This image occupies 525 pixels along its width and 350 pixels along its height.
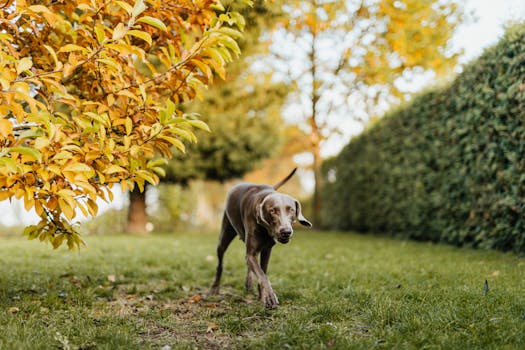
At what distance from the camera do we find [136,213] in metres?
14.5

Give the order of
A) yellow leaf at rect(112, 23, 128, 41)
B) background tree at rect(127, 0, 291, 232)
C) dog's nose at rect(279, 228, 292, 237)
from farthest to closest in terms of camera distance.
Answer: background tree at rect(127, 0, 291, 232) → dog's nose at rect(279, 228, 292, 237) → yellow leaf at rect(112, 23, 128, 41)

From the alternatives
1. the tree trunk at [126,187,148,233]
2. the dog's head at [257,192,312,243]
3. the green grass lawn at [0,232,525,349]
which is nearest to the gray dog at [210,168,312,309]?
the dog's head at [257,192,312,243]

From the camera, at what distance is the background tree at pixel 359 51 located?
12.8m

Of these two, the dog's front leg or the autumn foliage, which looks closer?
the autumn foliage

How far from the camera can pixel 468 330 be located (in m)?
2.74

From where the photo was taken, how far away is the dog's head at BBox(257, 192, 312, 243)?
3332 mm

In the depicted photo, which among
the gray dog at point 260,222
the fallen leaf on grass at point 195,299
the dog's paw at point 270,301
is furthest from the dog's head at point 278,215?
the fallen leaf on grass at point 195,299

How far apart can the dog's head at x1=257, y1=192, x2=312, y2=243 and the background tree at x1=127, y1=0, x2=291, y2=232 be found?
31.2 ft

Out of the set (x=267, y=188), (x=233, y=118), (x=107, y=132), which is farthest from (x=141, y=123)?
(x=233, y=118)

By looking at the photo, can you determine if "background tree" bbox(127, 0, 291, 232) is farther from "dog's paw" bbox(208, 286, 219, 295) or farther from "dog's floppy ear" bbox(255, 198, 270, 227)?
"dog's floppy ear" bbox(255, 198, 270, 227)

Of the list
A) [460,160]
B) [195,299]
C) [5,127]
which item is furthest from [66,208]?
[460,160]

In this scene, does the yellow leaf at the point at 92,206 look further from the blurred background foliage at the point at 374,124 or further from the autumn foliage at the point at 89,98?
the blurred background foliage at the point at 374,124

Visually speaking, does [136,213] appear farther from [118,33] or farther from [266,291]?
[118,33]

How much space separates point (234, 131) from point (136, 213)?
4.41 meters
